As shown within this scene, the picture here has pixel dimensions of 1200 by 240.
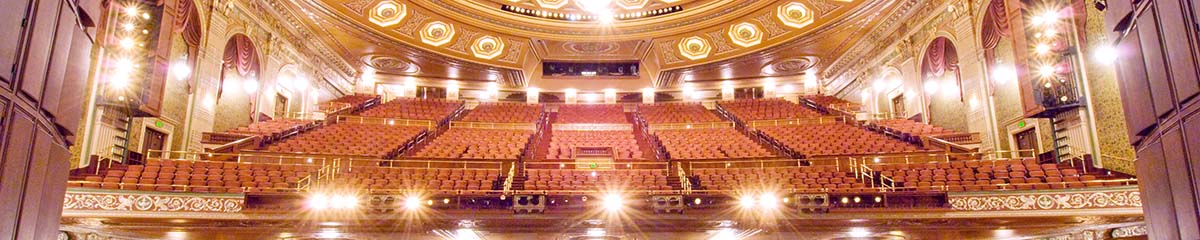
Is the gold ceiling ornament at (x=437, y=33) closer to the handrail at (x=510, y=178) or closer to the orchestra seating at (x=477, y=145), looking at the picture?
the orchestra seating at (x=477, y=145)

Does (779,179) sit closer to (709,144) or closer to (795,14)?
(709,144)

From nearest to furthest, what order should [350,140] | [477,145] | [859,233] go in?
[859,233] < [350,140] < [477,145]

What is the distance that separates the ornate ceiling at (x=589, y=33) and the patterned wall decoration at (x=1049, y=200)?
8060mm

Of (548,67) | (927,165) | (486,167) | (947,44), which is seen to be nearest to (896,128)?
(947,44)

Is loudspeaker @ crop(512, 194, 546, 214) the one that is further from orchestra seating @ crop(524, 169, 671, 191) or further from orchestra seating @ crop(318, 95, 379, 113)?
orchestra seating @ crop(318, 95, 379, 113)

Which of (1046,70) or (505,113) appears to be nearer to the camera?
(1046,70)

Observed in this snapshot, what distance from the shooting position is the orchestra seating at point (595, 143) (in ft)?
43.2

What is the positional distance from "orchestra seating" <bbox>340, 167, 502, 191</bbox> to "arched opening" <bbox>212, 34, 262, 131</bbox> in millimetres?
4575

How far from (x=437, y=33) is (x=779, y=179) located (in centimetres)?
1193

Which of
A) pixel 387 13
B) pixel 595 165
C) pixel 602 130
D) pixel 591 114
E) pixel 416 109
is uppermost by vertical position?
pixel 387 13

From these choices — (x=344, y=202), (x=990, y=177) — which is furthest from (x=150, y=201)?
(x=990, y=177)

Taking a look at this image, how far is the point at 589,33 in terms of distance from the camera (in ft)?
60.0

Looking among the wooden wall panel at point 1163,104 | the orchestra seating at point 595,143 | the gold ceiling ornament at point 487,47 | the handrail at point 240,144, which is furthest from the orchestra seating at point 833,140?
the handrail at point 240,144

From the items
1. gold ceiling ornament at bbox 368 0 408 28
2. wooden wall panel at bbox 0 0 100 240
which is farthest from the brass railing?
wooden wall panel at bbox 0 0 100 240
